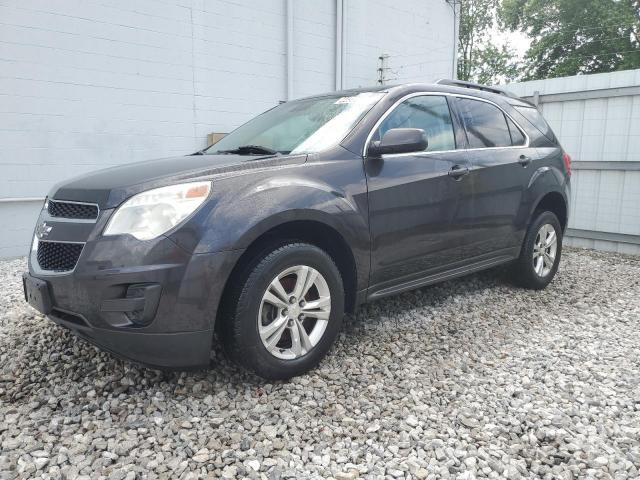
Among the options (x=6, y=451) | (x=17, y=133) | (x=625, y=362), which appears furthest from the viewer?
(x=17, y=133)

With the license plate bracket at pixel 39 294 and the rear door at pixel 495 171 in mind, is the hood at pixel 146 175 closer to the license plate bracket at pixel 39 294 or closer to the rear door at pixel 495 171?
the license plate bracket at pixel 39 294

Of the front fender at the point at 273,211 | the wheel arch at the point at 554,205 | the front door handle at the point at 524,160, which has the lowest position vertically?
the wheel arch at the point at 554,205

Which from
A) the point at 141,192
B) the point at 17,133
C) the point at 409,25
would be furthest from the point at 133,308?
the point at 409,25

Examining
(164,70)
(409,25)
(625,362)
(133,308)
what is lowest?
(625,362)

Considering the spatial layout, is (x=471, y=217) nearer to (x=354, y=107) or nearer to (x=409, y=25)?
(x=354, y=107)

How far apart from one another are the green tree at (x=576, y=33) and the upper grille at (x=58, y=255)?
26.0 m

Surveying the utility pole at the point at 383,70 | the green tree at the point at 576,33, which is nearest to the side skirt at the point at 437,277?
the utility pole at the point at 383,70

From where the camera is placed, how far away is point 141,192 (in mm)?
2395

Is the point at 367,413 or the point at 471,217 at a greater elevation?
the point at 471,217

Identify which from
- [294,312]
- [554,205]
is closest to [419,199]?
[294,312]

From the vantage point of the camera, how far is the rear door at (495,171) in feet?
12.4

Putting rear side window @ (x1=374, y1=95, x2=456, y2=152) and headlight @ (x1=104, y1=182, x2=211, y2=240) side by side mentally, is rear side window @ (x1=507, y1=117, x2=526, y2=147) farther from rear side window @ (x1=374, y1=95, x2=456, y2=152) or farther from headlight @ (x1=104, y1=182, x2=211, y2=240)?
headlight @ (x1=104, y1=182, x2=211, y2=240)

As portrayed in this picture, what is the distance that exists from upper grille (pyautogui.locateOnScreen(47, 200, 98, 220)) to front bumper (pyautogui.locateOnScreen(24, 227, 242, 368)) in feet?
0.64

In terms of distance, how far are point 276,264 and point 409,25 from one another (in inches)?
342
